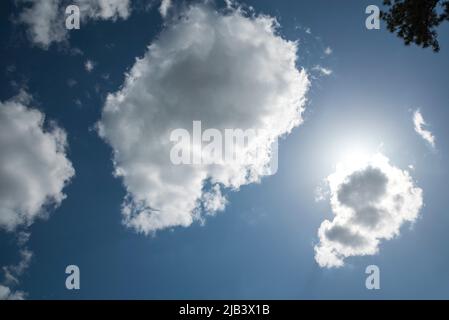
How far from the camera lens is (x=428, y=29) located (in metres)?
13.5
